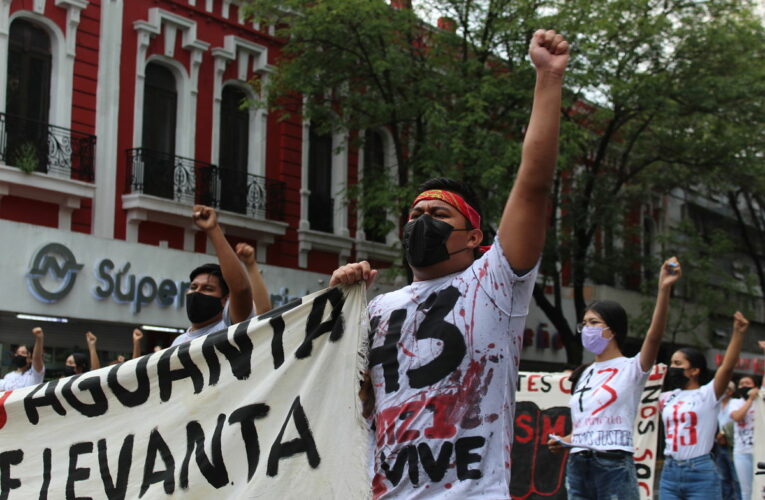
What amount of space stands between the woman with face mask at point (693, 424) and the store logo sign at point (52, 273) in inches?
373

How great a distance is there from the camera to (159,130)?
60.1 feet

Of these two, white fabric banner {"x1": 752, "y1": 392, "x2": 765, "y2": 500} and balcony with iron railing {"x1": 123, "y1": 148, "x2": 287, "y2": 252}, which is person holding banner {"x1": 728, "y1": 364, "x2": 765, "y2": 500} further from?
balcony with iron railing {"x1": 123, "y1": 148, "x2": 287, "y2": 252}

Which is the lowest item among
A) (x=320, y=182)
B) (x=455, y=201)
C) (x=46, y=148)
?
(x=455, y=201)

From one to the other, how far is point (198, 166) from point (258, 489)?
1504cm

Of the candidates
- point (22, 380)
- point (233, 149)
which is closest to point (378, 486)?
point (22, 380)

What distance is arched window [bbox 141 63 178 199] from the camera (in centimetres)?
1761

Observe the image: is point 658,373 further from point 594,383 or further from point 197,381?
point 197,381

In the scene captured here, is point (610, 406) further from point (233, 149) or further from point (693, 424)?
point (233, 149)

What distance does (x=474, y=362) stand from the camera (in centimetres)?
339

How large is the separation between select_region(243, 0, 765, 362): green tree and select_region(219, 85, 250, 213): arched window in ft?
2.97

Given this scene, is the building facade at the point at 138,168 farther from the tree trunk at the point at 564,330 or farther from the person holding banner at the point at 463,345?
the person holding banner at the point at 463,345

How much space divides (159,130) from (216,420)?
14.8 meters

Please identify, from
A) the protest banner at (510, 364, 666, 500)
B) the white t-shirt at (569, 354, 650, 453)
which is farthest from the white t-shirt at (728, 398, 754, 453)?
the white t-shirt at (569, 354, 650, 453)

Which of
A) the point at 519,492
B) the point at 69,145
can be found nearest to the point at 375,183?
the point at 69,145
